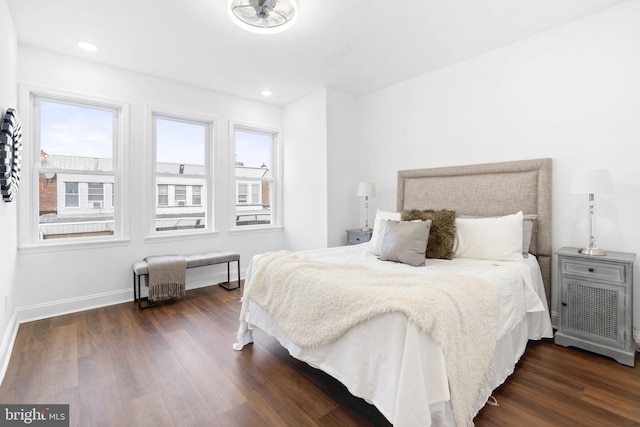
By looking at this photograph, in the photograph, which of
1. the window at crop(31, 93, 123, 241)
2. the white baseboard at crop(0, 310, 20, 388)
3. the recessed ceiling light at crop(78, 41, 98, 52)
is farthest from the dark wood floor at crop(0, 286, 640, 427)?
the recessed ceiling light at crop(78, 41, 98, 52)

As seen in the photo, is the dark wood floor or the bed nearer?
the bed

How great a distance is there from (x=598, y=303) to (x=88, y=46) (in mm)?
5019

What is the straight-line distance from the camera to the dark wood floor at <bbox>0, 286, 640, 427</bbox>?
1.65m

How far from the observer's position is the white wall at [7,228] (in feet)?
7.30

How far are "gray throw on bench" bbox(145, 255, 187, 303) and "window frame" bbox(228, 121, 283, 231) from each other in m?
1.06

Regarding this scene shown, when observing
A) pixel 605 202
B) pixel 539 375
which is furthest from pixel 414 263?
pixel 605 202

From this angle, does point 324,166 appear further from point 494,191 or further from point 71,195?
point 71,195

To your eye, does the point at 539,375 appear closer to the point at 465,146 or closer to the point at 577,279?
the point at 577,279

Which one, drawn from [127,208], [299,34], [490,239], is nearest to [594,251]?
[490,239]

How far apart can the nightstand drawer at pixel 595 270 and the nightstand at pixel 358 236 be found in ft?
6.39

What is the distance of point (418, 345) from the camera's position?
131 centimetres

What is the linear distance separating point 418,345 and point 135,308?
3235 millimetres

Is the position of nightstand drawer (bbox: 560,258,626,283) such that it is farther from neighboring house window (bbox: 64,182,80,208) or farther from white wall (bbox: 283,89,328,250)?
neighboring house window (bbox: 64,182,80,208)

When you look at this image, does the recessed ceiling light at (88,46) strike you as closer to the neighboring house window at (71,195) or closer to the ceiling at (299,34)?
the ceiling at (299,34)
